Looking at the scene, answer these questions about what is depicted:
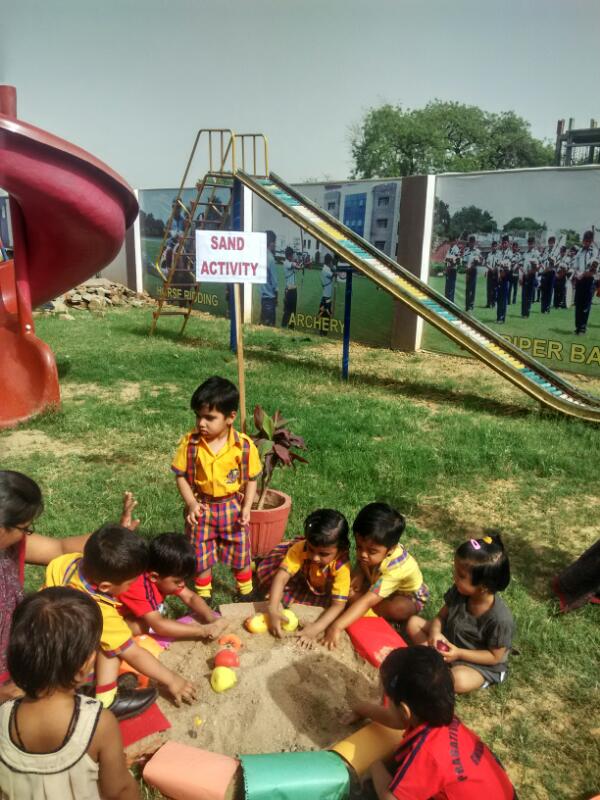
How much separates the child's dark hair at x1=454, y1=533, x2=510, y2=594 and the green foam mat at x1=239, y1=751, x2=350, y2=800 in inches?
39.9

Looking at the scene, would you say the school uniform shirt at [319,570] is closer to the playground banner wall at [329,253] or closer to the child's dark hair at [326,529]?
the child's dark hair at [326,529]

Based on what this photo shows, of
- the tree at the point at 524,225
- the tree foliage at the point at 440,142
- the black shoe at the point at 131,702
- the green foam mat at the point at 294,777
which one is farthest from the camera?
the tree foliage at the point at 440,142

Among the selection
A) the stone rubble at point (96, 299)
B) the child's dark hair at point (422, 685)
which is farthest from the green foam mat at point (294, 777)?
the stone rubble at point (96, 299)

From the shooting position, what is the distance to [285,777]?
2.20 meters

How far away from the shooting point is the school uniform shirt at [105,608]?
2523mm

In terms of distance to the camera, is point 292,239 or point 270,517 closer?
point 270,517

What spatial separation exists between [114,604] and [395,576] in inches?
56.4

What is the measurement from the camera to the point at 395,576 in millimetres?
3219

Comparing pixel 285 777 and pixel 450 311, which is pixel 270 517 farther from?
pixel 450 311

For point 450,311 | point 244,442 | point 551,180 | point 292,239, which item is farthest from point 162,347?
point 244,442

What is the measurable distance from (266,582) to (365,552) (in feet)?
2.54

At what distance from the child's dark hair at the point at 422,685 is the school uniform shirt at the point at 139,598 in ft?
4.40

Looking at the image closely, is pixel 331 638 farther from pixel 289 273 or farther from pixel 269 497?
pixel 289 273

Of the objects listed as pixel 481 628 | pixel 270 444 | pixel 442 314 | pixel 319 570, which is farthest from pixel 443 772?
pixel 442 314
